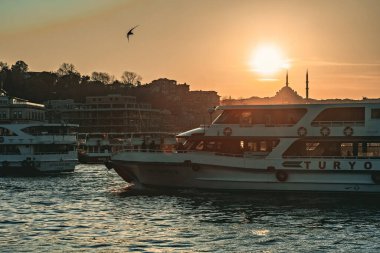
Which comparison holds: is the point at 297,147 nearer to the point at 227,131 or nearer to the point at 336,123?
the point at 336,123

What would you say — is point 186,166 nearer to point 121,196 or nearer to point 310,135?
point 121,196

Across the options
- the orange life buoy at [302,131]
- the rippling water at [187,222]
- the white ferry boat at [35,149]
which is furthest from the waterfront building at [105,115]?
the orange life buoy at [302,131]

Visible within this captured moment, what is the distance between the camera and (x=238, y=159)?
35500 millimetres

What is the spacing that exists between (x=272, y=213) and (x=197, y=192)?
7.97 meters

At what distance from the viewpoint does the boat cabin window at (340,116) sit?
35.8 m

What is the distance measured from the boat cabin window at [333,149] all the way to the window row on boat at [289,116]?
118 cm

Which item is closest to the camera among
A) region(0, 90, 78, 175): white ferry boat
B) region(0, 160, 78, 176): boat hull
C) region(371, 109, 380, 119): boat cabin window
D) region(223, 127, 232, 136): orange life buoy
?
region(371, 109, 380, 119): boat cabin window

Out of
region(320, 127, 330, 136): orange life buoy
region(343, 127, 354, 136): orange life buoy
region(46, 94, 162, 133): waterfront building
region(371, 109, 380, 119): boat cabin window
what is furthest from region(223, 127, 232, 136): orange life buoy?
region(46, 94, 162, 133): waterfront building

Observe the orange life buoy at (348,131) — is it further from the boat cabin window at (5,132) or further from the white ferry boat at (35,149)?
the boat cabin window at (5,132)

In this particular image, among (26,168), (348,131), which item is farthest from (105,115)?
(348,131)

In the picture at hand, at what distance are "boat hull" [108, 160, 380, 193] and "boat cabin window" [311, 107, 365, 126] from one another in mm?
3136

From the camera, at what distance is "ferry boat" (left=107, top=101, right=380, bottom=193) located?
1367 inches

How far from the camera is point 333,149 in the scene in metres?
35.8

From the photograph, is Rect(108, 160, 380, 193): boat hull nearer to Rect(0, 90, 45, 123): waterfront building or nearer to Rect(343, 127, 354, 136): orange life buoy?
Rect(343, 127, 354, 136): orange life buoy
